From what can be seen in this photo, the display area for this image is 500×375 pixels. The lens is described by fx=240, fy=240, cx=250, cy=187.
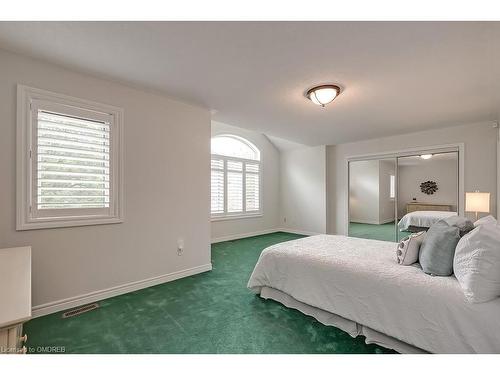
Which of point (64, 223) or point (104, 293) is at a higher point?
point (64, 223)

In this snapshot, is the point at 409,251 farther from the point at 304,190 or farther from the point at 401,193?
the point at 304,190

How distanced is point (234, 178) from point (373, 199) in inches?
126

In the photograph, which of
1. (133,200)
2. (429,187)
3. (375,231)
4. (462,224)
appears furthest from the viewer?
(375,231)

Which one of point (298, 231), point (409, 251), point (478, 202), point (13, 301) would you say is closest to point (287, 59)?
point (409, 251)

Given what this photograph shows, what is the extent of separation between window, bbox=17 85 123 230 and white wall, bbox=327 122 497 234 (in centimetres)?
482

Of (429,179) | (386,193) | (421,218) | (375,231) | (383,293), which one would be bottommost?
(375,231)

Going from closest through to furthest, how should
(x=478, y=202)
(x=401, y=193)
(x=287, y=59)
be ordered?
(x=287, y=59), (x=478, y=202), (x=401, y=193)

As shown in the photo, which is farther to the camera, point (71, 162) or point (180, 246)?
point (180, 246)

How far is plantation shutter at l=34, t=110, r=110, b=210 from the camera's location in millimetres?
2264

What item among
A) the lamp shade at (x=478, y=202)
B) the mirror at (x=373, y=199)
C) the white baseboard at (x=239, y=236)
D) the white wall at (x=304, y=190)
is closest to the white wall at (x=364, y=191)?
the mirror at (x=373, y=199)

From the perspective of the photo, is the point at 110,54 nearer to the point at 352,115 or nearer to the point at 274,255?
the point at 274,255

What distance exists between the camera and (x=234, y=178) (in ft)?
19.5

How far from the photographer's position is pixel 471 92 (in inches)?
111
